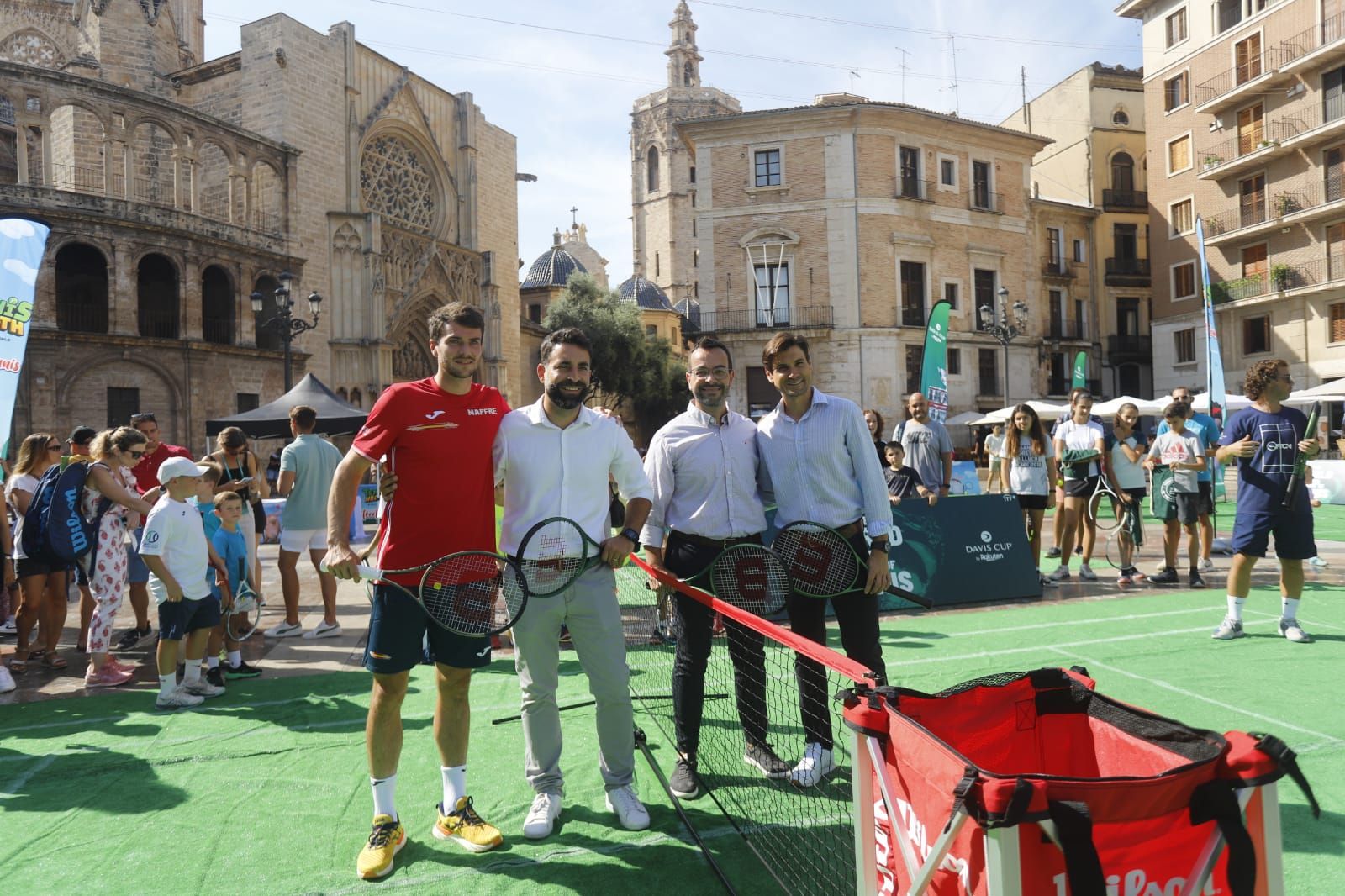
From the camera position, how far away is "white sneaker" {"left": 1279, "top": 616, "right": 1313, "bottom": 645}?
6.64 meters

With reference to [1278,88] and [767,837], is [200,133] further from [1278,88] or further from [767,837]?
[1278,88]

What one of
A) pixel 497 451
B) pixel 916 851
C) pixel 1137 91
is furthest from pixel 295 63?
pixel 1137 91

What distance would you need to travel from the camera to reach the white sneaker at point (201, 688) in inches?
240

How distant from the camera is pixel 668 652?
723 centimetres

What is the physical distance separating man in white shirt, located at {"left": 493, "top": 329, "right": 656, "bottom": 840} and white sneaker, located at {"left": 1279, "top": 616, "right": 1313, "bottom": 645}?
5618 millimetres

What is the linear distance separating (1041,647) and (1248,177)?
36.7 metres

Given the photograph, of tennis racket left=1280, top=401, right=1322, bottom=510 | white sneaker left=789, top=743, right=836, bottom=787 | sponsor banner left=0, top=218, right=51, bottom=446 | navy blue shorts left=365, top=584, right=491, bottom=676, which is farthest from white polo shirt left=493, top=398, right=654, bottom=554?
sponsor banner left=0, top=218, right=51, bottom=446

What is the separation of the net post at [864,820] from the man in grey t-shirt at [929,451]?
722cm

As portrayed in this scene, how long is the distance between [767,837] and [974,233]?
37.6 m

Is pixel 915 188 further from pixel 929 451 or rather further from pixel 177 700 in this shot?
pixel 177 700

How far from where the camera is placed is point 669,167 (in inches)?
2724

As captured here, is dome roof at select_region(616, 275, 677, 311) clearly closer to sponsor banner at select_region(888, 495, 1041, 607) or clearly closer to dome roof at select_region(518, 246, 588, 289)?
→ dome roof at select_region(518, 246, 588, 289)

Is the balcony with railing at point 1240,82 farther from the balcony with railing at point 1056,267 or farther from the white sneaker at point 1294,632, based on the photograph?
the white sneaker at point 1294,632

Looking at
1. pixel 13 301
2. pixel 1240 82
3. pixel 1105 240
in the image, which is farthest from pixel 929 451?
pixel 1105 240
